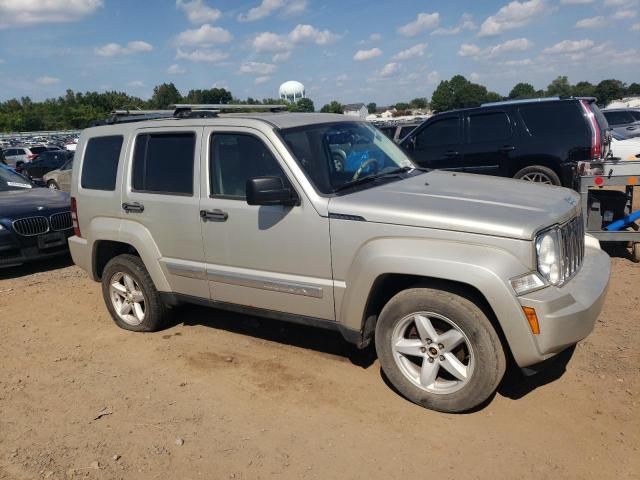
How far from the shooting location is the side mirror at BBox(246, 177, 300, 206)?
12.0 feet

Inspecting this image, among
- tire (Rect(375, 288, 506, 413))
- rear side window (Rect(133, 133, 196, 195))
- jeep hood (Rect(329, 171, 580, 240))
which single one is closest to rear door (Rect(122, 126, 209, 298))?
rear side window (Rect(133, 133, 196, 195))

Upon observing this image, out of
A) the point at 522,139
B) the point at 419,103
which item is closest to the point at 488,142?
the point at 522,139

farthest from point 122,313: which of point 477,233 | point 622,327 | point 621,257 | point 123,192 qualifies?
point 621,257

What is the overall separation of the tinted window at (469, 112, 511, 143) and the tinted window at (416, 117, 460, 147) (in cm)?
29

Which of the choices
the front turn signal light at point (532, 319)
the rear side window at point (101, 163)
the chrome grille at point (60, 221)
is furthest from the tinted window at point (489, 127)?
the chrome grille at point (60, 221)

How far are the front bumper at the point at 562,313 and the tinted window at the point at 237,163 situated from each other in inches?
78.0

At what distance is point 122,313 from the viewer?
539cm

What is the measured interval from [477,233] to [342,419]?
4.92ft

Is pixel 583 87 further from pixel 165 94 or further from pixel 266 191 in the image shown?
pixel 266 191

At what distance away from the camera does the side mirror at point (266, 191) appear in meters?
3.67

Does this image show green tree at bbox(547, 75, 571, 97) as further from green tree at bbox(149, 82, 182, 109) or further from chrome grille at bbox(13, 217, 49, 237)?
chrome grille at bbox(13, 217, 49, 237)

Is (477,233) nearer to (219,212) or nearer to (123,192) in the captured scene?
(219,212)

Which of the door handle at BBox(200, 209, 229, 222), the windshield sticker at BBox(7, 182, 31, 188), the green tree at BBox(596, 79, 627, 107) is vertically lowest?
the door handle at BBox(200, 209, 229, 222)

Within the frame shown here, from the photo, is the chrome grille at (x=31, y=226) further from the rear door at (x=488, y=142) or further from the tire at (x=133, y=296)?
the rear door at (x=488, y=142)
